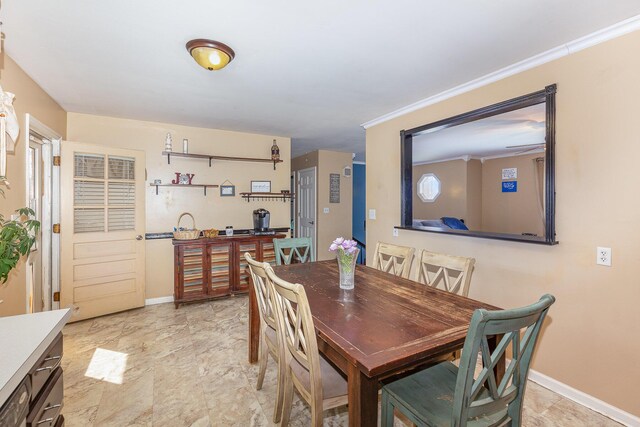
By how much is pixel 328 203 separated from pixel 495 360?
475cm

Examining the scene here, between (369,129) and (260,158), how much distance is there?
1.70m

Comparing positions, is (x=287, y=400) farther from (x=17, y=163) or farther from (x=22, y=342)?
(x=17, y=163)

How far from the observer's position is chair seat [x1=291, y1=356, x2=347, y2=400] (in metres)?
1.40

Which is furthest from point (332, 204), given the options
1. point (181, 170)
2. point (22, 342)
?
point (22, 342)

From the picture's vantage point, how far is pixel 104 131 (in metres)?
3.60

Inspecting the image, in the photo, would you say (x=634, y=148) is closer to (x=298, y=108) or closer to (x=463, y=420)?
(x=463, y=420)

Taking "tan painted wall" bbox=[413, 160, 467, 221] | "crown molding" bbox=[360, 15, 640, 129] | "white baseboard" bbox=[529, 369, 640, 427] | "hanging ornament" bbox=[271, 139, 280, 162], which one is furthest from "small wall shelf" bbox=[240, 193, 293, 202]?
"white baseboard" bbox=[529, 369, 640, 427]

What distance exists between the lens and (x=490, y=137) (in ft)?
12.7

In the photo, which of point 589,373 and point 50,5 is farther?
point 589,373

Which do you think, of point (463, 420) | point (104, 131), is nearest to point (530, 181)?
point (463, 420)

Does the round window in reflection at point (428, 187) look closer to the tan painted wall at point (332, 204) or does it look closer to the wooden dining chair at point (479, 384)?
the tan painted wall at point (332, 204)

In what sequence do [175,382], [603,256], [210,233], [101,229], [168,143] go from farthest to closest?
1. [210,233]
2. [168,143]
3. [101,229]
4. [175,382]
5. [603,256]

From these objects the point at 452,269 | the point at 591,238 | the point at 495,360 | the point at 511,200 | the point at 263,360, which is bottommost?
→ the point at 263,360

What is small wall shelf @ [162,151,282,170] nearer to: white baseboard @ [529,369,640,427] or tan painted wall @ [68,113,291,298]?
tan painted wall @ [68,113,291,298]
